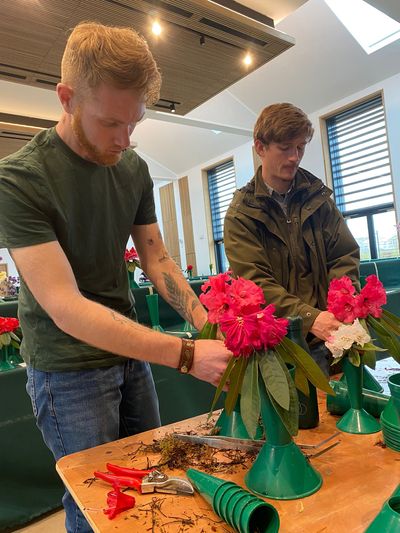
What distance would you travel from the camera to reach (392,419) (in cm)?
77

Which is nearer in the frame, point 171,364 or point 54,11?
point 171,364

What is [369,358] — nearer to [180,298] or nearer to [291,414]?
[291,414]

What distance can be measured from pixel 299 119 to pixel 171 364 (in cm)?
93

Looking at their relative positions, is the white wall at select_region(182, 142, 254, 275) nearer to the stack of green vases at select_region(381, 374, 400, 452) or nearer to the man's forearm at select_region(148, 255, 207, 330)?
the man's forearm at select_region(148, 255, 207, 330)

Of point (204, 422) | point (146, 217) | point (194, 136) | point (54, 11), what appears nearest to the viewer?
point (204, 422)

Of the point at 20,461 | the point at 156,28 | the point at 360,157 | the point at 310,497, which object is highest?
the point at 156,28

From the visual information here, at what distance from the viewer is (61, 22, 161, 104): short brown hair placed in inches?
33.9

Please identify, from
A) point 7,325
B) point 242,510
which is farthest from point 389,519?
point 7,325

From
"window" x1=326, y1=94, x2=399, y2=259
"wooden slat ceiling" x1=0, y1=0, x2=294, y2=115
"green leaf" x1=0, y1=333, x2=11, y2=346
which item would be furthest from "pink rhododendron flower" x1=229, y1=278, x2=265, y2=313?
"window" x1=326, y1=94, x2=399, y2=259

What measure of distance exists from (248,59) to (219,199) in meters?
7.14

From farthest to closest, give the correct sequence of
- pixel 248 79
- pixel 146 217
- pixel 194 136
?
pixel 194 136
pixel 248 79
pixel 146 217

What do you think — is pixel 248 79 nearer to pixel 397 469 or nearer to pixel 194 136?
pixel 194 136

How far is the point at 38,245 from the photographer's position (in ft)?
2.95

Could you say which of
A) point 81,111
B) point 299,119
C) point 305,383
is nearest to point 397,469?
point 305,383
